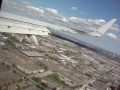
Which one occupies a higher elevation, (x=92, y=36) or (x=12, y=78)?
(x=92, y=36)

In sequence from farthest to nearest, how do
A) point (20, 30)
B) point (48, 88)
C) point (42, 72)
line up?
1. point (42, 72)
2. point (48, 88)
3. point (20, 30)

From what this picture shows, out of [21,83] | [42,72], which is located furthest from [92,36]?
[42,72]

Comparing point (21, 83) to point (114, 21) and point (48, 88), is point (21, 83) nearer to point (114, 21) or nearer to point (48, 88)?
point (48, 88)

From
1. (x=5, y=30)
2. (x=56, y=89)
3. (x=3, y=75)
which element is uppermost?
(x=5, y=30)

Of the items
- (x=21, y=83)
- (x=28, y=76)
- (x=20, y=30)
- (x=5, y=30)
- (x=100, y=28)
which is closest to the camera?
(x=5, y=30)

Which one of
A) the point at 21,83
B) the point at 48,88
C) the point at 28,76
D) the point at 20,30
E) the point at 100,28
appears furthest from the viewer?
the point at 28,76

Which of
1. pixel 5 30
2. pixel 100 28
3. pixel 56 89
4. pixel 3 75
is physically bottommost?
pixel 56 89

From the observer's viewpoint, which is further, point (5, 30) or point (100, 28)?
point (100, 28)

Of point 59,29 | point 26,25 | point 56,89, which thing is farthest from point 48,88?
point 26,25

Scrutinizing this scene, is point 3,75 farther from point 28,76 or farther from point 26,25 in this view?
point 26,25
